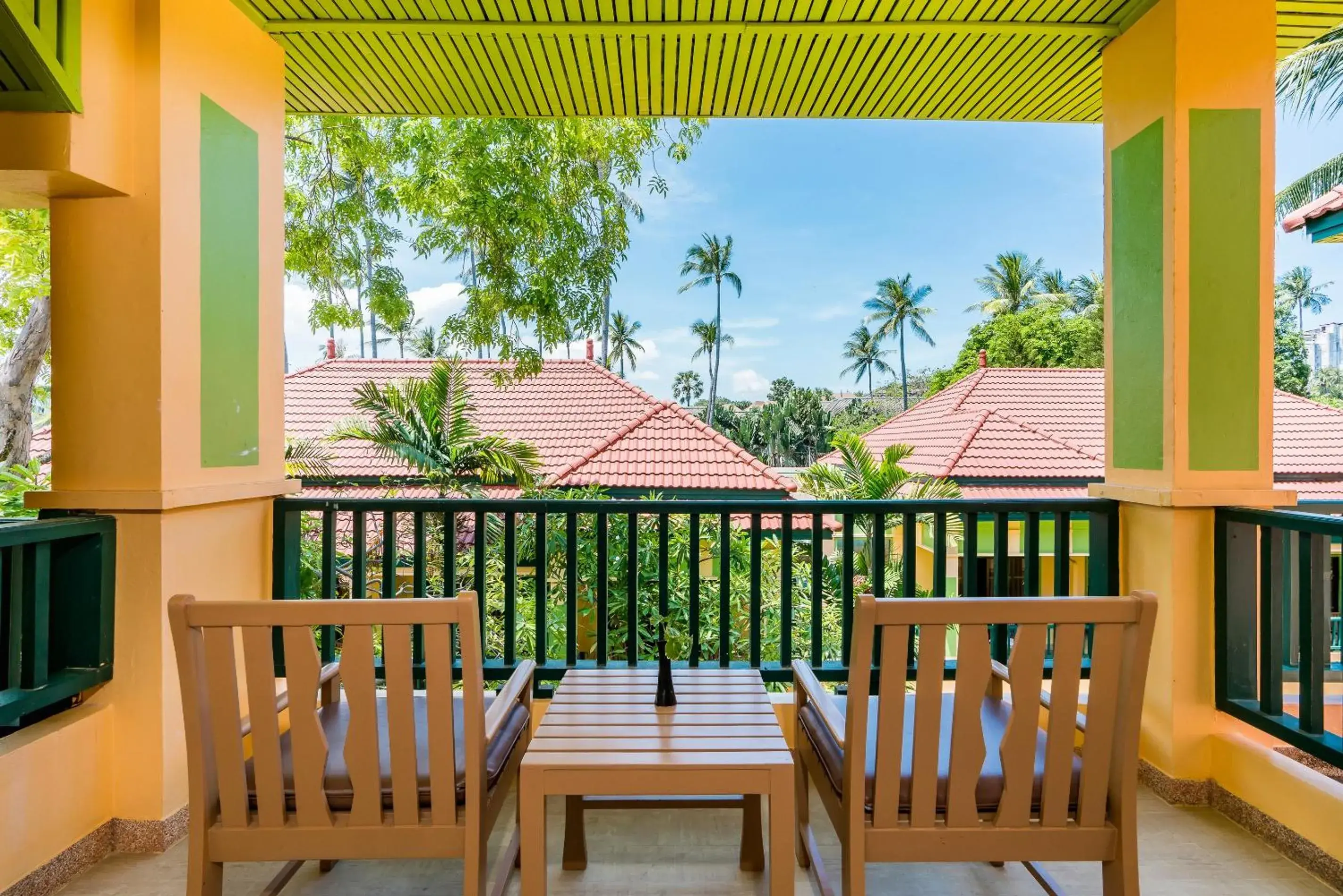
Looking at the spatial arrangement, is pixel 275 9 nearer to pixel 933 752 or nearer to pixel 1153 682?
pixel 933 752

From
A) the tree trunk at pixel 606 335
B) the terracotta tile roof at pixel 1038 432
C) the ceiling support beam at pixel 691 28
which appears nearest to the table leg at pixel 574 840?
the ceiling support beam at pixel 691 28

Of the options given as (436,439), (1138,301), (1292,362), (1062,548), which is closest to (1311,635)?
(1062,548)

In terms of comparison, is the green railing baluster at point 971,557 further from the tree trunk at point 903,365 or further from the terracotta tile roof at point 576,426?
the tree trunk at point 903,365

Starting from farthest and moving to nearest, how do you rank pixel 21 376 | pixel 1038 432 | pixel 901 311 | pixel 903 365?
pixel 901 311 < pixel 903 365 < pixel 1038 432 < pixel 21 376

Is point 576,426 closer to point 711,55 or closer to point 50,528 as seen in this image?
point 711,55

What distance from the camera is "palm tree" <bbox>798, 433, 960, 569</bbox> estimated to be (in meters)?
7.66

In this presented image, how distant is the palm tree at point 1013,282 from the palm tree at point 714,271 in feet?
46.2

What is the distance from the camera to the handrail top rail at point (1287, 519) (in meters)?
2.26

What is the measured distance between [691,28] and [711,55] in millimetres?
244

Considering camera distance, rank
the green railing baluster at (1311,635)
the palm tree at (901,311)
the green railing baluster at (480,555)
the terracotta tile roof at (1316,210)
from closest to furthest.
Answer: the green railing baluster at (1311,635) → the green railing baluster at (480,555) → the terracotta tile roof at (1316,210) → the palm tree at (901,311)

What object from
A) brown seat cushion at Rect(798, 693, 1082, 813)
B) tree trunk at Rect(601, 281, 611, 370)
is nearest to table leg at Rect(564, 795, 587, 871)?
brown seat cushion at Rect(798, 693, 1082, 813)

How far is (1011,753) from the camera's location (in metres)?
1.70

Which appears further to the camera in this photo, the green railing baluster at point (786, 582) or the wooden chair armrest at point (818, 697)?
the green railing baluster at point (786, 582)

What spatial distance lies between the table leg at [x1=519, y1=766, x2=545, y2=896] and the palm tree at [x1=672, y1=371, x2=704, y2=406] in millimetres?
39690
